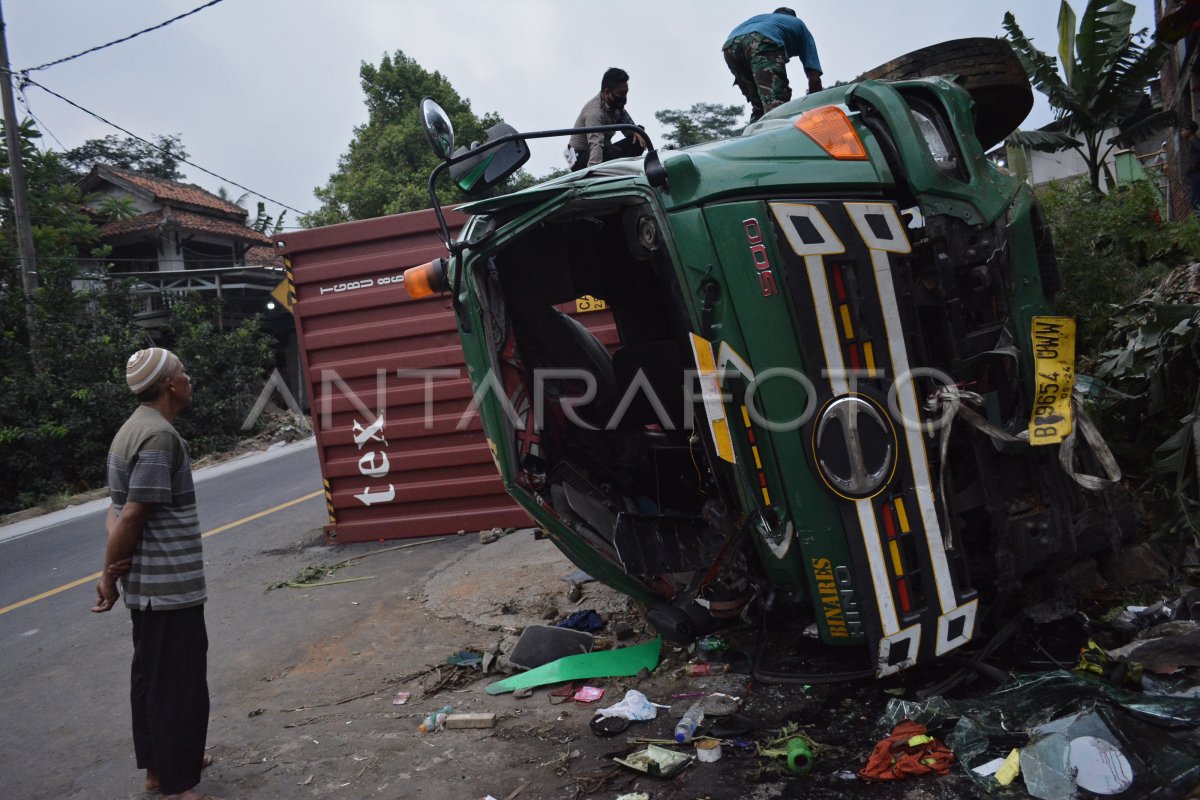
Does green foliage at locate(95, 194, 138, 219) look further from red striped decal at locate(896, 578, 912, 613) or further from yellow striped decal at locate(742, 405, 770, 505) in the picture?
red striped decal at locate(896, 578, 912, 613)

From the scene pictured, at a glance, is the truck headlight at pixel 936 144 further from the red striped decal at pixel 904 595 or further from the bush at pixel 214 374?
the bush at pixel 214 374

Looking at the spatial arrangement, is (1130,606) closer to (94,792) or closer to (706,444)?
(706,444)

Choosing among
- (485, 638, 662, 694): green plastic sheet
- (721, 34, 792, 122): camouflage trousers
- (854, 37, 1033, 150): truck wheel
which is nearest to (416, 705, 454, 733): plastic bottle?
(485, 638, 662, 694): green plastic sheet

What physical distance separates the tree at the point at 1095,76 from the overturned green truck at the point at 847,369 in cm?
813

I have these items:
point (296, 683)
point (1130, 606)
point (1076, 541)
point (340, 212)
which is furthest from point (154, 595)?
point (340, 212)

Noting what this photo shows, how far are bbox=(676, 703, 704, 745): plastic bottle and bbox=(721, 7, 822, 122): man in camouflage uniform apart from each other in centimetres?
334

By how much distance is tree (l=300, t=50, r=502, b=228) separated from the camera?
28.0m

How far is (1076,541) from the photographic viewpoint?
3133 mm

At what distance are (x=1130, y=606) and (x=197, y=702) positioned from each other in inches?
147

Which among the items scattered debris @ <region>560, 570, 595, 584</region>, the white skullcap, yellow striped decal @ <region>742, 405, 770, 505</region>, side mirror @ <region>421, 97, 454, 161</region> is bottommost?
scattered debris @ <region>560, 570, 595, 584</region>

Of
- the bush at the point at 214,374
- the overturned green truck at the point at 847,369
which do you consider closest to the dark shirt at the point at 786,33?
the overturned green truck at the point at 847,369

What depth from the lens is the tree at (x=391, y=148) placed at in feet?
92.0

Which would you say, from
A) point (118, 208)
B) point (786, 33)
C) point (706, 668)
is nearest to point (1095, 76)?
point (786, 33)

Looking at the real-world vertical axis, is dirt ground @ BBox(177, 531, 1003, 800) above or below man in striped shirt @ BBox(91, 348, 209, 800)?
below
